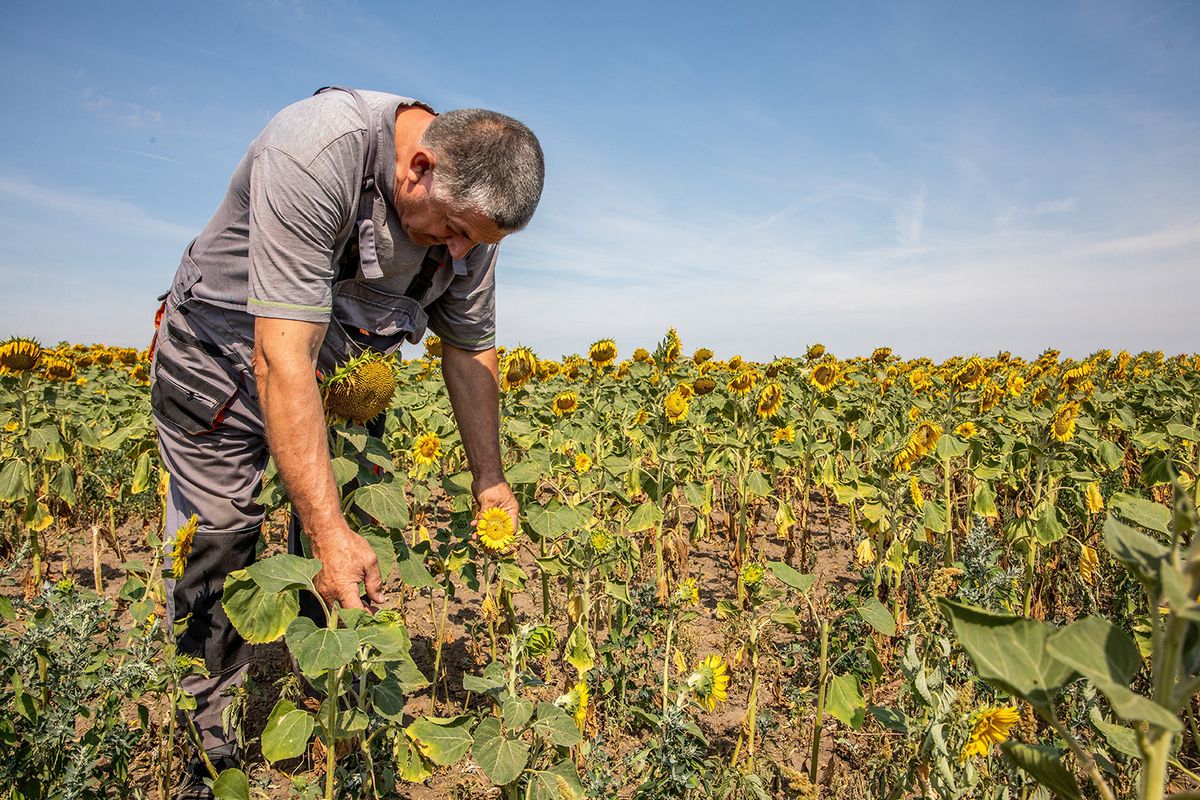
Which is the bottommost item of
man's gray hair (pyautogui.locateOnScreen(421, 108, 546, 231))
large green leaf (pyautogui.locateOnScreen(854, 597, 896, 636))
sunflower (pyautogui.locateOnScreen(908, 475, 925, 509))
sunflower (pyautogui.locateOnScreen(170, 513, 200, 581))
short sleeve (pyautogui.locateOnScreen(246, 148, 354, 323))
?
large green leaf (pyautogui.locateOnScreen(854, 597, 896, 636))

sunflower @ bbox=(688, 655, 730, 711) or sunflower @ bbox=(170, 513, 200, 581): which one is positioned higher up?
sunflower @ bbox=(170, 513, 200, 581)

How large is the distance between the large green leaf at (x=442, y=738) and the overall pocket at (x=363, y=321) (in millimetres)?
1153

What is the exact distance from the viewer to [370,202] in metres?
2.18

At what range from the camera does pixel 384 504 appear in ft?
6.04

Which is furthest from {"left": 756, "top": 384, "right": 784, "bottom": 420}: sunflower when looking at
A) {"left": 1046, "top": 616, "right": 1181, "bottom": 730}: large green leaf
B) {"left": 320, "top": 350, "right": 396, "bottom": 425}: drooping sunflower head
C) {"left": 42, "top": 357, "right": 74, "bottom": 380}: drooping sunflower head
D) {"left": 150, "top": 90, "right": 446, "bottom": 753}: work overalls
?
{"left": 42, "top": 357, "right": 74, "bottom": 380}: drooping sunflower head

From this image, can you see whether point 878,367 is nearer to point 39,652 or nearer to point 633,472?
point 633,472

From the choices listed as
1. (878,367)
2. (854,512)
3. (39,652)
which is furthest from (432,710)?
(878,367)

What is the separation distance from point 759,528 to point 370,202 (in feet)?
14.4

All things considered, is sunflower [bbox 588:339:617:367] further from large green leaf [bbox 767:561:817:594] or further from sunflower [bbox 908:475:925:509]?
large green leaf [bbox 767:561:817:594]

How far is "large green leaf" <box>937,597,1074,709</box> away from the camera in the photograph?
733 millimetres

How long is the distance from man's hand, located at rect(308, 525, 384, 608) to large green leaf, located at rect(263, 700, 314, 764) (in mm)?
256

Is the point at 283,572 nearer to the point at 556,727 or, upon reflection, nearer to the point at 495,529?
the point at 556,727

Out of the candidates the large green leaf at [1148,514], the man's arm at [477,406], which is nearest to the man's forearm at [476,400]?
the man's arm at [477,406]

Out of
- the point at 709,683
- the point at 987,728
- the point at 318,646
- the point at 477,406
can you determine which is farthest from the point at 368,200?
the point at 987,728
